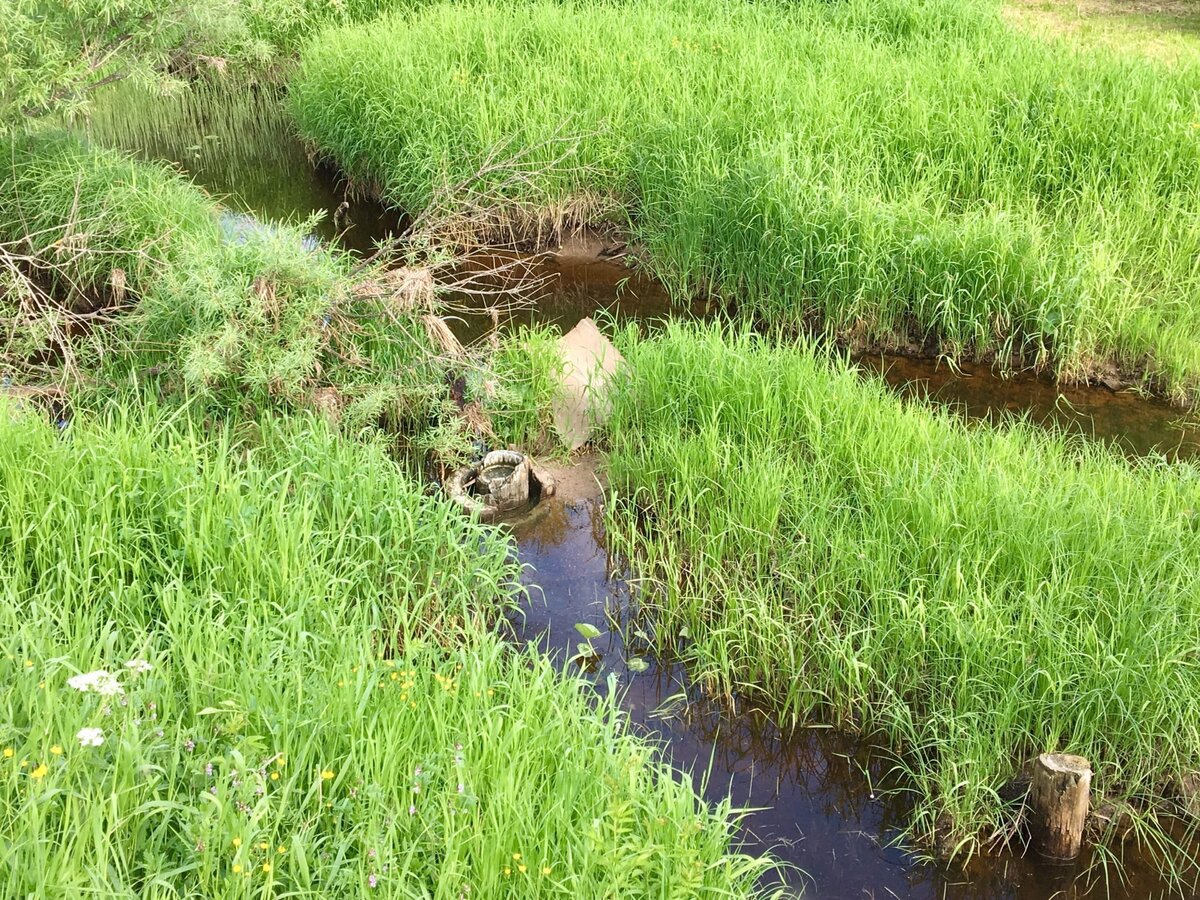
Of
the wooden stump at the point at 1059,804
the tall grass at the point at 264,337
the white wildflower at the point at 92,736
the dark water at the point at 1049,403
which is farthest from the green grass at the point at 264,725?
the dark water at the point at 1049,403

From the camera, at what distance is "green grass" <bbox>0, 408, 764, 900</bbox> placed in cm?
257

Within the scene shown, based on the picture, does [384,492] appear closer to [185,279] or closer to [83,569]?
[83,569]

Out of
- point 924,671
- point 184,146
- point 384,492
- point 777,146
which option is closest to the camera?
point 924,671

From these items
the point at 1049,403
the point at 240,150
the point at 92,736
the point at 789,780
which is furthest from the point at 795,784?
the point at 240,150

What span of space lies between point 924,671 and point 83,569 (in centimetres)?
321

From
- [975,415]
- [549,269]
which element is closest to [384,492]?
[975,415]

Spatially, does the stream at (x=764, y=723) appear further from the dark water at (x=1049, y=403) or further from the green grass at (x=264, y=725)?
the green grass at (x=264, y=725)

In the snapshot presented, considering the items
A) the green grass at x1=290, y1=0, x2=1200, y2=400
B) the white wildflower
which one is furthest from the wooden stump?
the green grass at x1=290, y1=0, x2=1200, y2=400

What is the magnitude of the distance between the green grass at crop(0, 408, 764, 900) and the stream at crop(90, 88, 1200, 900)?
0.41 m

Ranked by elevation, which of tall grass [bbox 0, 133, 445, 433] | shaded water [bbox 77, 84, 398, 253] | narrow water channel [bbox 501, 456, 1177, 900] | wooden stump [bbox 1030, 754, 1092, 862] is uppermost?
tall grass [bbox 0, 133, 445, 433]

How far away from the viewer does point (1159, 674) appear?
364cm

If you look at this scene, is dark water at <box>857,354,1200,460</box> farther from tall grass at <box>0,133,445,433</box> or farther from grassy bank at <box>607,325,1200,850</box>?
tall grass at <box>0,133,445,433</box>

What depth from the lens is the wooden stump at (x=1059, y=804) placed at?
11.3ft

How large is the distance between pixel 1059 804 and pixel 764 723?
1.14m
